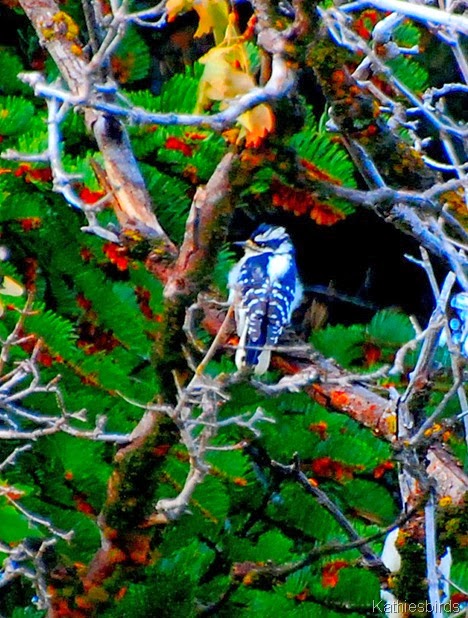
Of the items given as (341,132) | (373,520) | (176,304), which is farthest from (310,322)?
(176,304)

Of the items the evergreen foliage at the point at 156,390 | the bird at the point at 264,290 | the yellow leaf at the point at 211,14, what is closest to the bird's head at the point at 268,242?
the bird at the point at 264,290

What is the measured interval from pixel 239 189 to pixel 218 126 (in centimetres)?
25

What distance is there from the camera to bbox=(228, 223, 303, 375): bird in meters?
2.61

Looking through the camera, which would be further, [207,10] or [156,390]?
[156,390]

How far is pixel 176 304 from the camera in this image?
57.4 inches

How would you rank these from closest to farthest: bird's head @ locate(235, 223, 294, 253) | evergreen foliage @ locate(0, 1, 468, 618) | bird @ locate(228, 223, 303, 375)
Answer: evergreen foliage @ locate(0, 1, 468, 618), bird @ locate(228, 223, 303, 375), bird's head @ locate(235, 223, 294, 253)

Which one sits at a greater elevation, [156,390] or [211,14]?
[211,14]

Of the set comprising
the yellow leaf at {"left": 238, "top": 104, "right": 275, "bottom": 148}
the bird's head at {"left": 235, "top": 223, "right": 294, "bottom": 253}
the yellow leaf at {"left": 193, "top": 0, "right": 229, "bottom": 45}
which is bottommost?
the bird's head at {"left": 235, "top": 223, "right": 294, "bottom": 253}

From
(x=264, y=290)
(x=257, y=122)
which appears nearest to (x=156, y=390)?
(x=264, y=290)

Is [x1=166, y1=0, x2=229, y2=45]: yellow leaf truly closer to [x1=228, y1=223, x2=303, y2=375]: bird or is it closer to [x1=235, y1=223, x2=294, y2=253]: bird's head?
[x1=228, y1=223, x2=303, y2=375]: bird

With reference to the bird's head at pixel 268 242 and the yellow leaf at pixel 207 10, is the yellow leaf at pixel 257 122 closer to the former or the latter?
the yellow leaf at pixel 207 10

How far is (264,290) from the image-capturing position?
2863 millimetres

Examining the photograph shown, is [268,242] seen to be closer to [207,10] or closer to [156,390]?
[156,390]

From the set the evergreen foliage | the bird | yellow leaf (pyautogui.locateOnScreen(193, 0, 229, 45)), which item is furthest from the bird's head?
yellow leaf (pyautogui.locateOnScreen(193, 0, 229, 45))
